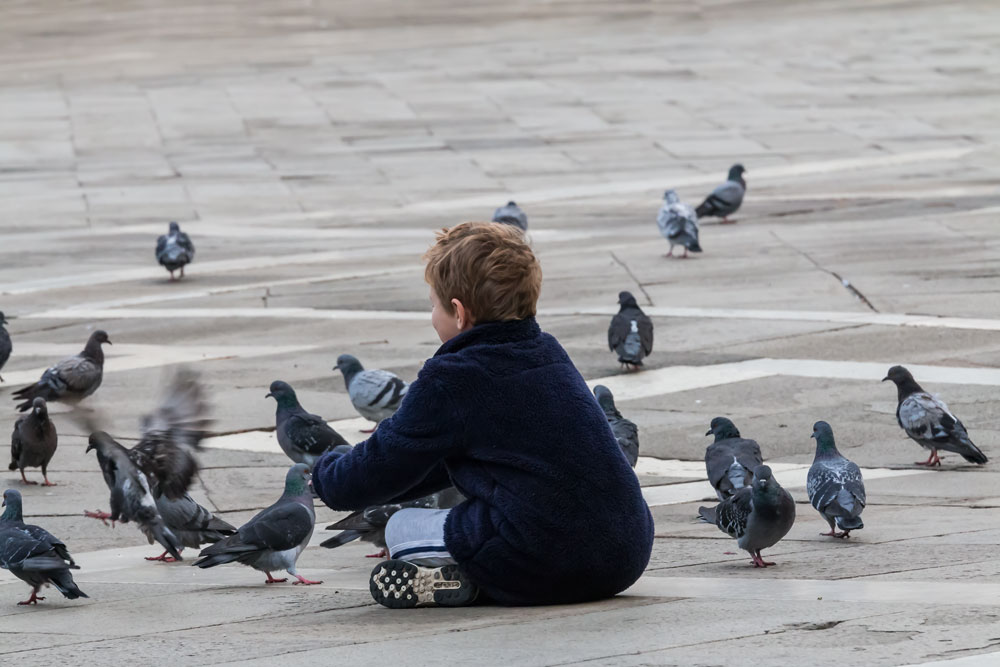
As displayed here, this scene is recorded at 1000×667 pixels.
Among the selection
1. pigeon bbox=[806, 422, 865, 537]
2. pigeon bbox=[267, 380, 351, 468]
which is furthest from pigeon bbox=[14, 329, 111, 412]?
pigeon bbox=[806, 422, 865, 537]

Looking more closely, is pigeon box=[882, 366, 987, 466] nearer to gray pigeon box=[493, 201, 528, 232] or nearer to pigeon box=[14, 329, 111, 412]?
pigeon box=[14, 329, 111, 412]

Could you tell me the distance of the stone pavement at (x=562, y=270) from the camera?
4918 mm

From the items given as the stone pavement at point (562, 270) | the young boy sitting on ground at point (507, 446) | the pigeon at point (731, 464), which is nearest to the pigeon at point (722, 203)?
the stone pavement at point (562, 270)

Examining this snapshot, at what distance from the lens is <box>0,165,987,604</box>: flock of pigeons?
647 cm

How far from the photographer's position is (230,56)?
129 feet

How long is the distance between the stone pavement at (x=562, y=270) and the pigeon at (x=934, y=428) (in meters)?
0.15

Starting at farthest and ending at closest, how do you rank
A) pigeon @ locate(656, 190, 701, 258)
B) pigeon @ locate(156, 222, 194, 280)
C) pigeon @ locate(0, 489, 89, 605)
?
pigeon @ locate(156, 222, 194, 280) < pigeon @ locate(656, 190, 701, 258) < pigeon @ locate(0, 489, 89, 605)

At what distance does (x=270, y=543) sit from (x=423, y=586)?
1.72 metres

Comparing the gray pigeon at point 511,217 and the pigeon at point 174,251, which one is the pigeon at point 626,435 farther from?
the pigeon at point 174,251

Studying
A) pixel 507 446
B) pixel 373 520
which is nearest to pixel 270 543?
pixel 373 520

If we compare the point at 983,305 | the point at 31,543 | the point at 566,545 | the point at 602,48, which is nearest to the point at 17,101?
the point at 602,48

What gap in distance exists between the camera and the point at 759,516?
6.45 m

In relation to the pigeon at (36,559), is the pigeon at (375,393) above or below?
below

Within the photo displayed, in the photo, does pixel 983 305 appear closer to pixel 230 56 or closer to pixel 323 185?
pixel 323 185
